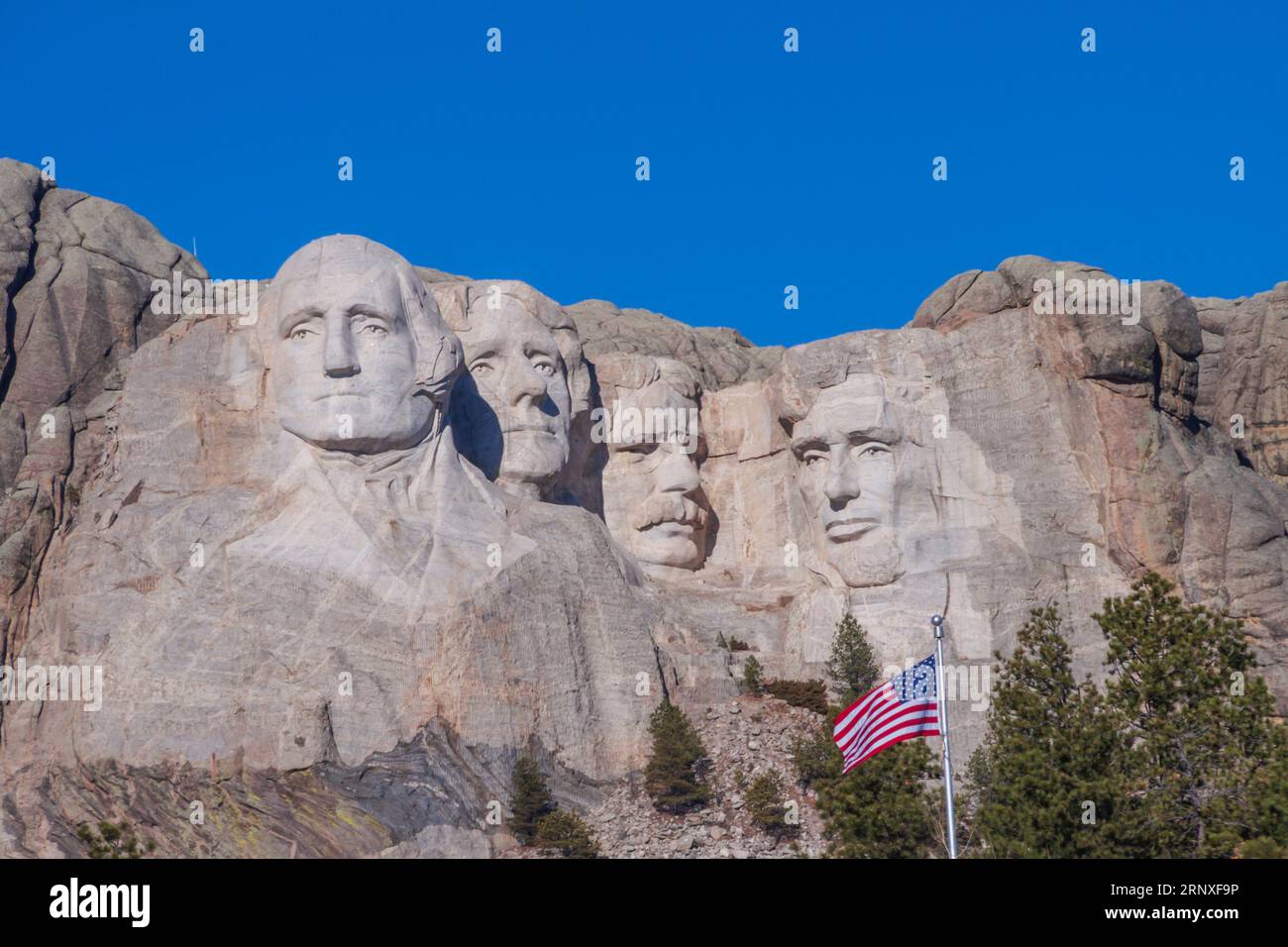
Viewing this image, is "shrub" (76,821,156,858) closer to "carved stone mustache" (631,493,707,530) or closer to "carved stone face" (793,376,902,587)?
"carved stone mustache" (631,493,707,530)

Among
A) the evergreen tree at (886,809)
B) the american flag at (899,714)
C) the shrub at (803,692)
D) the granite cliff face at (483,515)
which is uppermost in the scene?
the granite cliff face at (483,515)

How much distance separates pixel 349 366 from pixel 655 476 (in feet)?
28.1

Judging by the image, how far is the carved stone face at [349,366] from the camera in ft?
145

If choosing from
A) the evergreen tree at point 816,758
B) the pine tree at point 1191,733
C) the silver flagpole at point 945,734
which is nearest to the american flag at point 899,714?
the silver flagpole at point 945,734

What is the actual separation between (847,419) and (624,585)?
615cm

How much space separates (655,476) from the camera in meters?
50.5

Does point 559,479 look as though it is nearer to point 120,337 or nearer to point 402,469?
point 402,469

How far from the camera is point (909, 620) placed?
4681cm

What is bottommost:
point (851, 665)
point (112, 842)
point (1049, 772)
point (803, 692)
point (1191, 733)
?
point (112, 842)

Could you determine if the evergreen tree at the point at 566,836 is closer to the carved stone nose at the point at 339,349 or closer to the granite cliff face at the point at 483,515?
the granite cliff face at the point at 483,515

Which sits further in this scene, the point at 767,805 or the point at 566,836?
the point at 767,805

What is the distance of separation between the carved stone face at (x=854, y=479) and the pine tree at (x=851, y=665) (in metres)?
2.04

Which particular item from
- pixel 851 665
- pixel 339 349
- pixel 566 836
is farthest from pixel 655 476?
pixel 566 836

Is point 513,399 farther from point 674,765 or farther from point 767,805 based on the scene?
point 767,805
